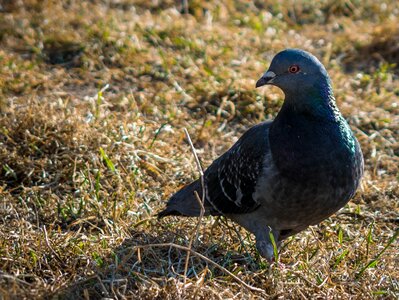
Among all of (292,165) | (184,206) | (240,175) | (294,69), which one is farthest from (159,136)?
(292,165)

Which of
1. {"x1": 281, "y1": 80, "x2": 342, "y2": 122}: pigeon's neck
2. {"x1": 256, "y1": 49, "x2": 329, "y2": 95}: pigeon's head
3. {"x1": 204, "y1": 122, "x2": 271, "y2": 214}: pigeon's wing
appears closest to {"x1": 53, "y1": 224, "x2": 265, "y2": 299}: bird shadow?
{"x1": 204, "y1": 122, "x2": 271, "y2": 214}: pigeon's wing

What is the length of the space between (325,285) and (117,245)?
123cm

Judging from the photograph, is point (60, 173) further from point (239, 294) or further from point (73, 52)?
point (73, 52)

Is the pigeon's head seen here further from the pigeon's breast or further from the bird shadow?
the bird shadow

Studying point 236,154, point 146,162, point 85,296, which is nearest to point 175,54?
point 146,162

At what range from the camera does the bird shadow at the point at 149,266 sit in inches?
159

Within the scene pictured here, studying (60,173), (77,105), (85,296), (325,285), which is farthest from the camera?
(77,105)

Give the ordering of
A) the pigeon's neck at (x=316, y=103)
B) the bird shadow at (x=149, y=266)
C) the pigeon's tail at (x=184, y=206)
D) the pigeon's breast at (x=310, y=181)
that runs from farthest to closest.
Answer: the pigeon's tail at (x=184, y=206) → the pigeon's neck at (x=316, y=103) → the pigeon's breast at (x=310, y=181) → the bird shadow at (x=149, y=266)

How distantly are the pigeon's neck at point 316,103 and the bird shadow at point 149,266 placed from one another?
902mm

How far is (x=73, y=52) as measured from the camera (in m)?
7.46

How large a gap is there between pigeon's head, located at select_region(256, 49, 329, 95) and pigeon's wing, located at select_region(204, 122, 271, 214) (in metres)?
0.32

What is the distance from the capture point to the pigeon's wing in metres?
4.54

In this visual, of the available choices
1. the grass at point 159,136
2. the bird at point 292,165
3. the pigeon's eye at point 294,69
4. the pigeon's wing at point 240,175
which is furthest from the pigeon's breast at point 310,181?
the pigeon's eye at point 294,69

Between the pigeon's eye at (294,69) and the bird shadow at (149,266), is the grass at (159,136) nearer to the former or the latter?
the bird shadow at (149,266)
